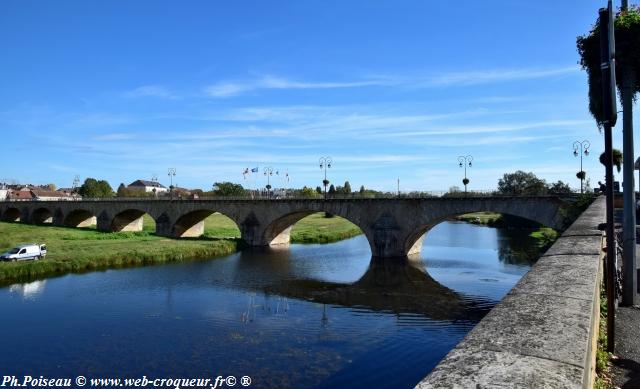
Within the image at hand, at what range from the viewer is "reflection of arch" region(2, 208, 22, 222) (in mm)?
86312

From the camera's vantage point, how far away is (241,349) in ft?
56.2

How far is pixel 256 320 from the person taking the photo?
840 inches

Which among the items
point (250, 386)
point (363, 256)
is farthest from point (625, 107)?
point (363, 256)

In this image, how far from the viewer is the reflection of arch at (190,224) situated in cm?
5872

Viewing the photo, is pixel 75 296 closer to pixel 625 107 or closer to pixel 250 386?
pixel 250 386

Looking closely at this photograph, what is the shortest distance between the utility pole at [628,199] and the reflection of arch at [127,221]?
62.8m

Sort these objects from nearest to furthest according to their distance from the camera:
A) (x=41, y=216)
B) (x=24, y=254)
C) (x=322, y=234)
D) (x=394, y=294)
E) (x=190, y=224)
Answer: (x=394, y=294), (x=24, y=254), (x=190, y=224), (x=322, y=234), (x=41, y=216)

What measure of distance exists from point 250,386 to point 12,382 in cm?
715

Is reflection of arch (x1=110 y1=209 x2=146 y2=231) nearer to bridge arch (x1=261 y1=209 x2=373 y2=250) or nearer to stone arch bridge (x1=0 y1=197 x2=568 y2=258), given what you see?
stone arch bridge (x1=0 y1=197 x2=568 y2=258)

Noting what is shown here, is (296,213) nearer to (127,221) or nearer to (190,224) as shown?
(190,224)

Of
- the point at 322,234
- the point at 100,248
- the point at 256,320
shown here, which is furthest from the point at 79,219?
the point at 256,320

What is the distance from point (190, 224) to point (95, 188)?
81703 millimetres

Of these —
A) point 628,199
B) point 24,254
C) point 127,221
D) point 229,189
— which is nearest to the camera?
point 628,199

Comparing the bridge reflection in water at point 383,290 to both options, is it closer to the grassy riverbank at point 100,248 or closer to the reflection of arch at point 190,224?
the grassy riverbank at point 100,248
